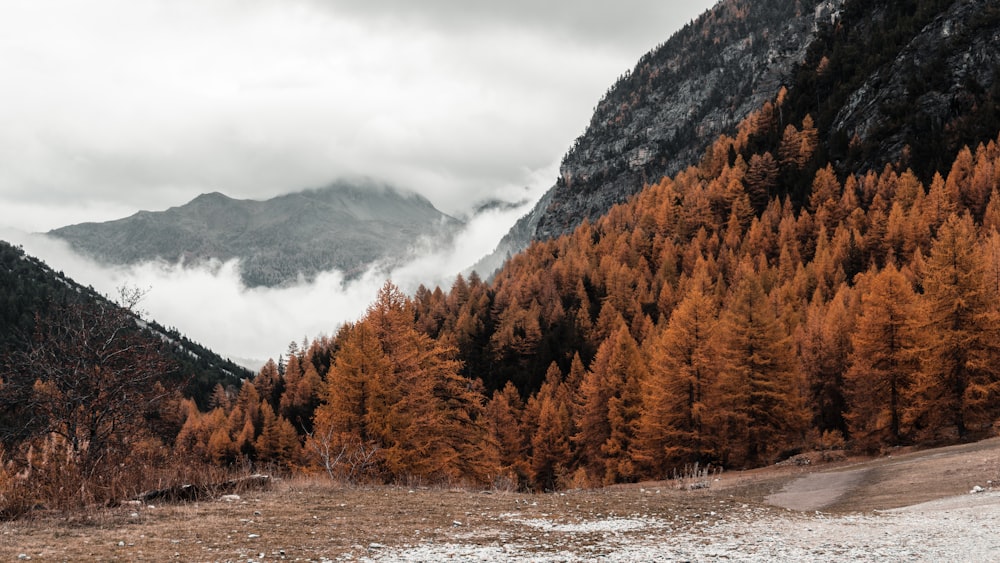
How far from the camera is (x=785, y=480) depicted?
85.2 feet

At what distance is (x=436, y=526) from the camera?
11328 mm

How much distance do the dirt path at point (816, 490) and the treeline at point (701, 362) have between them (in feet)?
40.1

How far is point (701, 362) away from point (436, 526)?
30.2m

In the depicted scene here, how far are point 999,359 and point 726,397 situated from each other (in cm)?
1458

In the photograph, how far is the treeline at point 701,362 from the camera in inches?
1246

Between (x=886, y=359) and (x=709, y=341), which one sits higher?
(x=709, y=341)

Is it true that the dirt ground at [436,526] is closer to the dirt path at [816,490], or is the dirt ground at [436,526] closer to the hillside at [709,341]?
the dirt path at [816,490]

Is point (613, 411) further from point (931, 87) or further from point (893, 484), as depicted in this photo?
point (931, 87)

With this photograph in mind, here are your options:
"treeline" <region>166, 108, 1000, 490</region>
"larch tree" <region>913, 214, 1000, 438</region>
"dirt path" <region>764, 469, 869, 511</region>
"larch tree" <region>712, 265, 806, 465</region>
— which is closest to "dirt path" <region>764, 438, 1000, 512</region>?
"dirt path" <region>764, 469, 869, 511</region>

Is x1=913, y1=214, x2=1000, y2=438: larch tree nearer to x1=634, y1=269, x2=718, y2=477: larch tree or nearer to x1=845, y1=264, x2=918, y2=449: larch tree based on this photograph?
x1=845, y1=264, x2=918, y2=449: larch tree

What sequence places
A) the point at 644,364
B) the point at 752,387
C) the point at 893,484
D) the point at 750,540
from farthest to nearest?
the point at 644,364 < the point at 752,387 < the point at 893,484 < the point at 750,540

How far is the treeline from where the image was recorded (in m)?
31.6

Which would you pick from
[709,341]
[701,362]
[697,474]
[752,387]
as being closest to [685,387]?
[701,362]

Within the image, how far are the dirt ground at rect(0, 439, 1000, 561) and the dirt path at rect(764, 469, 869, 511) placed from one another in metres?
0.90
